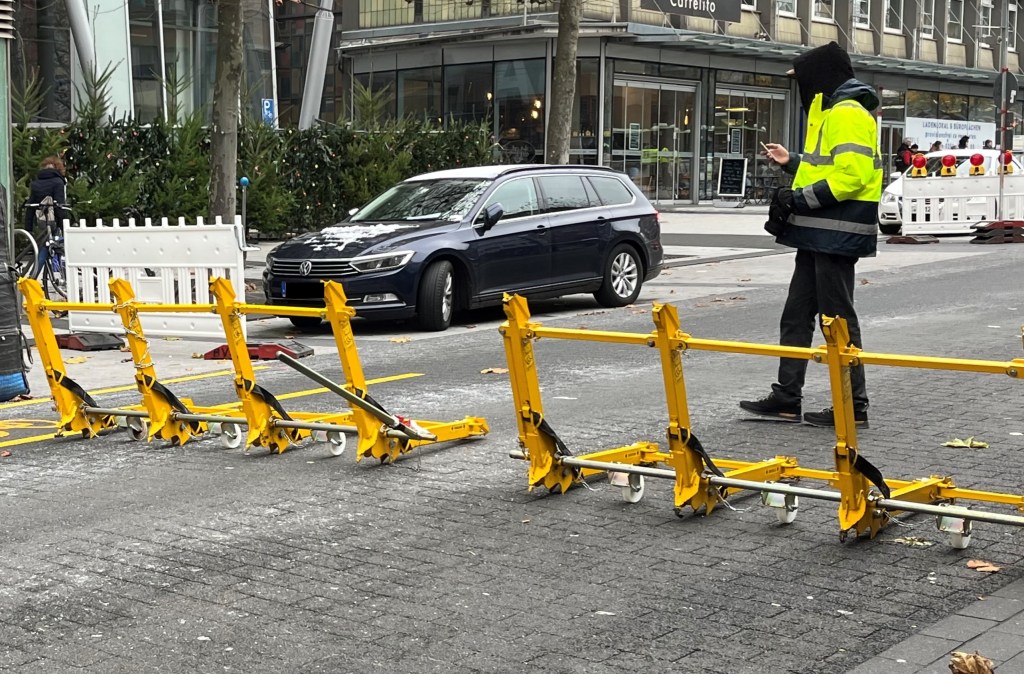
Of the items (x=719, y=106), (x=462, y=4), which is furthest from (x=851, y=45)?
(x=462, y=4)

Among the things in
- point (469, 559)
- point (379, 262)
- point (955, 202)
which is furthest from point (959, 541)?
point (955, 202)

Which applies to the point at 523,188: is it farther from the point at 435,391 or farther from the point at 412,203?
the point at 435,391

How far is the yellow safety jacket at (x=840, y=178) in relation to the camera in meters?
8.05

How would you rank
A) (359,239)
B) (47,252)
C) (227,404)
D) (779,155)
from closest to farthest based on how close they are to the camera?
1. (779,155)
2. (227,404)
3. (359,239)
4. (47,252)

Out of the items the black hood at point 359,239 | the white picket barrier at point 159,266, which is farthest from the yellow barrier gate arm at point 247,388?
the black hood at point 359,239

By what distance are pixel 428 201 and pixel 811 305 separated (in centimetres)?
755

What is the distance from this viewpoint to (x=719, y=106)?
43.6 m

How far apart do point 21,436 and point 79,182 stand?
37.6ft

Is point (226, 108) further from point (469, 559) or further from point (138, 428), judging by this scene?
point (469, 559)

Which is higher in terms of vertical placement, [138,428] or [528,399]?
[528,399]

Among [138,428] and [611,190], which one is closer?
[138,428]

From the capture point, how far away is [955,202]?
1068 inches

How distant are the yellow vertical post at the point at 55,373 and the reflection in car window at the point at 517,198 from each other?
7156 mm

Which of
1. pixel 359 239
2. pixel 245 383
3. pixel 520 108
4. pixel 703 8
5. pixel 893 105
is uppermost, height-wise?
pixel 703 8
